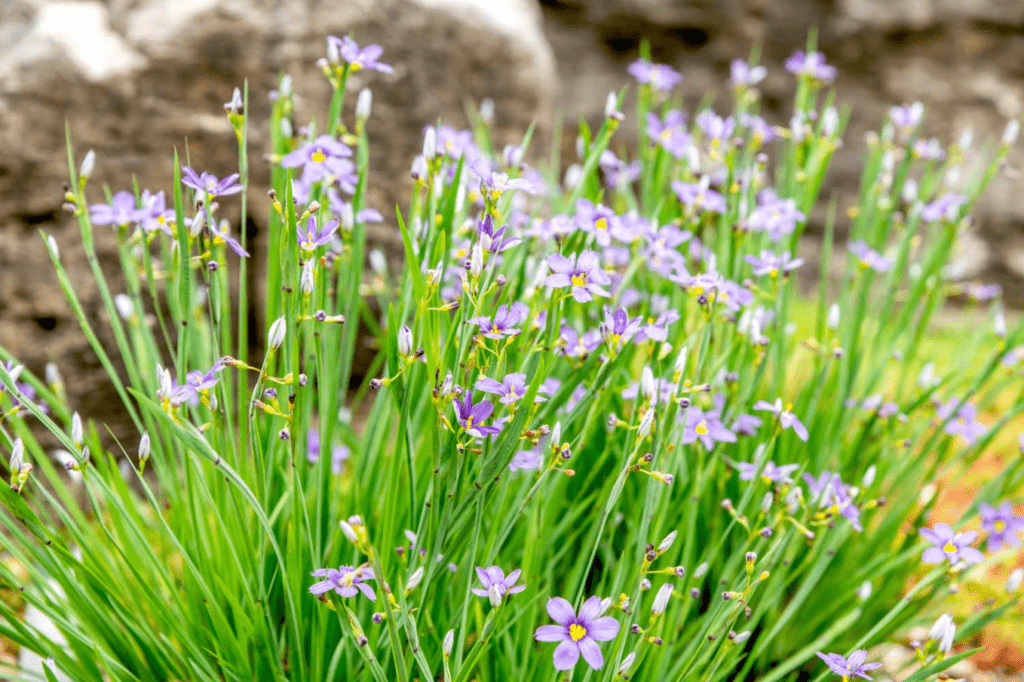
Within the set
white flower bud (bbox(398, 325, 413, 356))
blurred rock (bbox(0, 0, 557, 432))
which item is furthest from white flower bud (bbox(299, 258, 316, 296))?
blurred rock (bbox(0, 0, 557, 432))

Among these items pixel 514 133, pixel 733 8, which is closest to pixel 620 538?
pixel 514 133

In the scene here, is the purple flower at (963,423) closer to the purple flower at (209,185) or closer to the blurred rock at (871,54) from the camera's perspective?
the purple flower at (209,185)

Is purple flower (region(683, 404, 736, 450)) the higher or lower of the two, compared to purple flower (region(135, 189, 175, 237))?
lower

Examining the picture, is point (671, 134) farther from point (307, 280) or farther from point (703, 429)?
point (307, 280)

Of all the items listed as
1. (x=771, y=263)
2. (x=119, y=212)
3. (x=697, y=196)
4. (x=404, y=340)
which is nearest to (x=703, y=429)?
(x=771, y=263)

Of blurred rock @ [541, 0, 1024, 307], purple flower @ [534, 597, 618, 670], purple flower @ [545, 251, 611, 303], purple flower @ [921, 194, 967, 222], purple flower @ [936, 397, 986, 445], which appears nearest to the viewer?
purple flower @ [534, 597, 618, 670]

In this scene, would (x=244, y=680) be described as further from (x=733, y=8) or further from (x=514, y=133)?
(x=733, y=8)

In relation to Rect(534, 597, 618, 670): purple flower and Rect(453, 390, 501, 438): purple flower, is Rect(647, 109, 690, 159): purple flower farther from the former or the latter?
Rect(534, 597, 618, 670): purple flower
